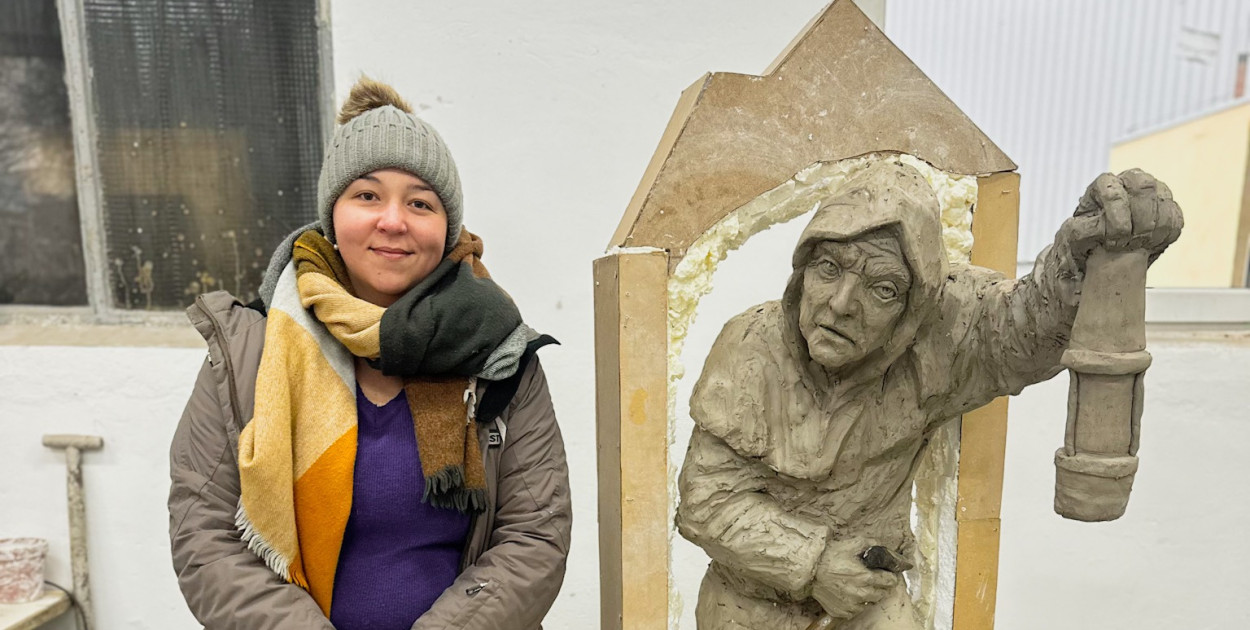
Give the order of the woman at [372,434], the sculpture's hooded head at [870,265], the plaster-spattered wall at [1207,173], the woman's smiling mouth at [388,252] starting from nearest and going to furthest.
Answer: the sculpture's hooded head at [870,265], the woman at [372,434], the woman's smiling mouth at [388,252], the plaster-spattered wall at [1207,173]

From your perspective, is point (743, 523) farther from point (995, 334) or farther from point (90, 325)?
point (90, 325)

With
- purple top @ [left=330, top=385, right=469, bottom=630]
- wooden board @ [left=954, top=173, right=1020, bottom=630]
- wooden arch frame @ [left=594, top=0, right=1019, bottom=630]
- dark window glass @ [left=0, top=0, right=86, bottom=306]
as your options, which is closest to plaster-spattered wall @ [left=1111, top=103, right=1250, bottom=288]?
wooden board @ [left=954, top=173, right=1020, bottom=630]

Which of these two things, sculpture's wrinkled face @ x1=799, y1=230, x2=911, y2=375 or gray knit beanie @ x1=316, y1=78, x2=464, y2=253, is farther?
gray knit beanie @ x1=316, y1=78, x2=464, y2=253

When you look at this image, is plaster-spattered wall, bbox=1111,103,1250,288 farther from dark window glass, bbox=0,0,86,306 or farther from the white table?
the white table

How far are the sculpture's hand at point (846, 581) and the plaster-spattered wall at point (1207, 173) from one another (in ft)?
7.77

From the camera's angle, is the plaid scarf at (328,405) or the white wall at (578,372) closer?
Result: the plaid scarf at (328,405)

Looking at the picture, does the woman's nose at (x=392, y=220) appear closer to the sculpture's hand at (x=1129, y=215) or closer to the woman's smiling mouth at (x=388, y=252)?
the woman's smiling mouth at (x=388, y=252)

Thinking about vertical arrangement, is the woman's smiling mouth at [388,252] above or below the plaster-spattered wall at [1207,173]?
below

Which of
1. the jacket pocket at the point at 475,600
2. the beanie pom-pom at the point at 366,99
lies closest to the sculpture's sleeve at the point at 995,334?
the jacket pocket at the point at 475,600

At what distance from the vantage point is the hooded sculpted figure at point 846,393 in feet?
3.99

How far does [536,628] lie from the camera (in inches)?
61.1

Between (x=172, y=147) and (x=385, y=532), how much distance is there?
2101mm

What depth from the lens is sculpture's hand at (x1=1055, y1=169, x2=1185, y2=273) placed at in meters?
1.00

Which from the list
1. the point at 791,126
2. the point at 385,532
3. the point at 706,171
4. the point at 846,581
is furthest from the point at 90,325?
the point at 846,581
